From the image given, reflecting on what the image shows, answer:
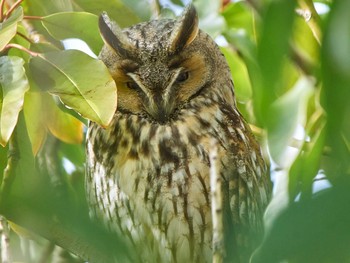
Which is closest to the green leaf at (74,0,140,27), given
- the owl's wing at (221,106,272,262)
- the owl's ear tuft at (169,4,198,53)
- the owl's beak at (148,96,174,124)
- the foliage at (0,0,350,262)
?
the foliage at (0,0,350,262)

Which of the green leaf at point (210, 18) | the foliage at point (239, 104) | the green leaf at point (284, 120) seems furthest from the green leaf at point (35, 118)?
the green leaf at point (284, 120)

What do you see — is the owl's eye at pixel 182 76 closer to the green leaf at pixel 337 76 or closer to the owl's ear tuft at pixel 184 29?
the owl's ear tuft at pixel 184 29

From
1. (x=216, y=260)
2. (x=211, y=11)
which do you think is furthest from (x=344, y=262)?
(x=211, y=11)

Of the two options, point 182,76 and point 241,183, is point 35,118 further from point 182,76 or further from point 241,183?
point 241,183

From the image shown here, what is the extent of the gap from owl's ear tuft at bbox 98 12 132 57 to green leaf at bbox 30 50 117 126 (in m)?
0.31

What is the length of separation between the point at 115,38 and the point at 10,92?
1.73ft

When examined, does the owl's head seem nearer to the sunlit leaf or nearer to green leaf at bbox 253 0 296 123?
the sunlit leaf

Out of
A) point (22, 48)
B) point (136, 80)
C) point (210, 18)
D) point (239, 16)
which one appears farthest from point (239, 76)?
point (22, 48)

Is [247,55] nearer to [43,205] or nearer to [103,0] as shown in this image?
[103,0]

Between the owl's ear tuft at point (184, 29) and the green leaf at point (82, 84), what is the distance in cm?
42

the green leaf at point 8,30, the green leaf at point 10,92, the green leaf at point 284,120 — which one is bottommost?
the green leaf at point 10,92

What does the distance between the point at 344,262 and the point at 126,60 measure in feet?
4.92

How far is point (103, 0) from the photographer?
2.09 metres

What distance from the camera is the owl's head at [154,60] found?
6.45 feet
